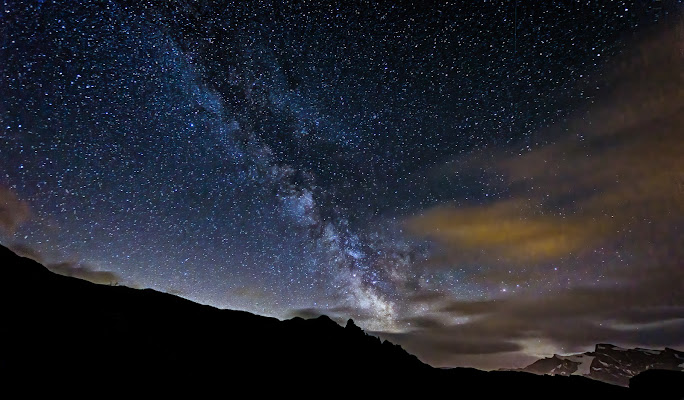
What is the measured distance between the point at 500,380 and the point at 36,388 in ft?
153

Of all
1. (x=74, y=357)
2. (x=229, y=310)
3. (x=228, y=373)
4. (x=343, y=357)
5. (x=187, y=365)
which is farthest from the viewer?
(x=343, y=357)

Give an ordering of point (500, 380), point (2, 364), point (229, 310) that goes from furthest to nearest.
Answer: point (500, 380), point (229, 310), point (2, 364)

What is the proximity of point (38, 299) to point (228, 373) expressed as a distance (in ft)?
40.6

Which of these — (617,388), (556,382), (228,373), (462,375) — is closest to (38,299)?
(228,373)

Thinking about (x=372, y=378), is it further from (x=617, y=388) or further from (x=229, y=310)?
(x=617, y=388)

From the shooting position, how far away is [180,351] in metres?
23.3

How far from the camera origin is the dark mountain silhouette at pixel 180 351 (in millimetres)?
16359

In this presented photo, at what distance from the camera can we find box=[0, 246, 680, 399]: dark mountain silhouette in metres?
16.4

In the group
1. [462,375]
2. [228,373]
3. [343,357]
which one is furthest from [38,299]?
[462,375]

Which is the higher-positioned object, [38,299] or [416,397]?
[38,299]

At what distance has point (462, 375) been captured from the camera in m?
43.8

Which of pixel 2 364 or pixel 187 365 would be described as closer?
pixel 2 364

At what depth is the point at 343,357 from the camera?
35.1m

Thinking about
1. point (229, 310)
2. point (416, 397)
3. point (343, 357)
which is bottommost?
point (416, 397)
